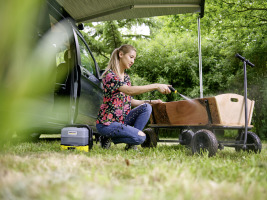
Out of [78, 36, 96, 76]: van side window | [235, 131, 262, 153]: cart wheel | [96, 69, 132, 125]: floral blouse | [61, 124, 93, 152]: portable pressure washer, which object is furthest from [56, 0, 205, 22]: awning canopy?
[235, 131, 262, 153]: cart wheel

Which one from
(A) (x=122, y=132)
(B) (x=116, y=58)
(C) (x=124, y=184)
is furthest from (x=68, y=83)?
(C) (x=124, y=184)

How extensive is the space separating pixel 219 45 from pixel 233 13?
234 cm

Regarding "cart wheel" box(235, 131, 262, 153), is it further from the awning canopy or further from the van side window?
the van side window

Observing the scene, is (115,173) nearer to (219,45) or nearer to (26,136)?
(26,136)

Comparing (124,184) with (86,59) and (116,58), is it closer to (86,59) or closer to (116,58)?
(116,58)

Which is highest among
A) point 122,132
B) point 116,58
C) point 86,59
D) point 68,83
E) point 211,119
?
point 86,59

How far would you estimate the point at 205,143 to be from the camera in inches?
110

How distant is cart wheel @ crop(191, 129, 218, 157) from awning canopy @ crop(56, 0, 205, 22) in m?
1.91

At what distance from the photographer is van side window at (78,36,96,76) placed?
12.3 ft

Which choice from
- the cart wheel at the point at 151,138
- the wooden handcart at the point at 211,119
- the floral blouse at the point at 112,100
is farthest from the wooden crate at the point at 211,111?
the floral blouse at the point at 112,100

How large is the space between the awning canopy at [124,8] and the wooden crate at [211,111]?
1478 mm

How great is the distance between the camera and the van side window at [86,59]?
376cm

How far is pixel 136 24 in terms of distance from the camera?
11977mm

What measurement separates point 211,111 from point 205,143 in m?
0.36
